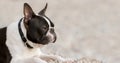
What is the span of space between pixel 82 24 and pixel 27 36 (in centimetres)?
178

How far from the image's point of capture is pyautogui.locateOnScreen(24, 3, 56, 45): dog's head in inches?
169

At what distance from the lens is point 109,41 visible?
18.3 feet

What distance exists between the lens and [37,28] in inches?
169

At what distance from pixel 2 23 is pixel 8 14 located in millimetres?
418

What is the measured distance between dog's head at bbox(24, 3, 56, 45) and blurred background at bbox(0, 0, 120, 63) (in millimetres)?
693

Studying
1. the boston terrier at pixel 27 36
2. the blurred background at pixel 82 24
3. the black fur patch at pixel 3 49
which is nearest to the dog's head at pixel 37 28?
the boston terrier at pixel 27 36

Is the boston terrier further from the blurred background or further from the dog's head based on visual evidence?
the blurred background

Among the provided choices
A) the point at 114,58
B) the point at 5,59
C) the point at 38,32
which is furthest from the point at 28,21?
the point at 114,58

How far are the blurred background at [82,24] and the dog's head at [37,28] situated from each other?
0.69 metres

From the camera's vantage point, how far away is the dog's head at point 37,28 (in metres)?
4.29

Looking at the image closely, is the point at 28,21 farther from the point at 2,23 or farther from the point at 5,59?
the point at 2,23

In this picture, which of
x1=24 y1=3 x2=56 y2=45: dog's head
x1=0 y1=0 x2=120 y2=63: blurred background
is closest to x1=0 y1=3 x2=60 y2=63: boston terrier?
x1=24 y1=3 x2=56 y2=45: dog's head

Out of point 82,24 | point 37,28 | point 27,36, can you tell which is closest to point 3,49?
point 27,36

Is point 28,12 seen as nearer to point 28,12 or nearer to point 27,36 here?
point 28,12
